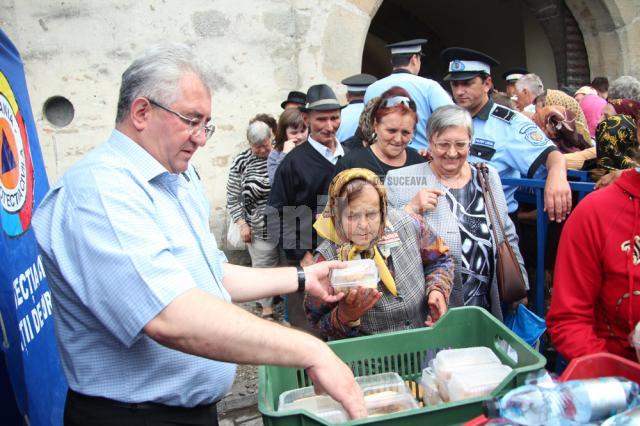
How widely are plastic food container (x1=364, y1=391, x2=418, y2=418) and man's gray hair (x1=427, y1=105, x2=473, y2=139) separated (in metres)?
1.67

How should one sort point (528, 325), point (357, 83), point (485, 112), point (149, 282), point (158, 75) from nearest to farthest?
1. point (149, 282)
2. point (158, 75)
3. point (528, 325)
4. point (485, 112)
5. point (357, 83)

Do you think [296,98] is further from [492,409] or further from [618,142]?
[492,409]

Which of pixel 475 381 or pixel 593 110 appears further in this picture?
pixel 593 110

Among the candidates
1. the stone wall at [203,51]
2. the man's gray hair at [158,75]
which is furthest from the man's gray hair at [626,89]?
the man's gray hair at [158,75]

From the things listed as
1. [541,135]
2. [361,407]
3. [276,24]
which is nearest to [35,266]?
[361,407]

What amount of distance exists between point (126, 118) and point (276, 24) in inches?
178

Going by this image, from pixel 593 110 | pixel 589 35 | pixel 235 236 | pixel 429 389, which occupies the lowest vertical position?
pixel 429 389

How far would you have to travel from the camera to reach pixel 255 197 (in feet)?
16.0

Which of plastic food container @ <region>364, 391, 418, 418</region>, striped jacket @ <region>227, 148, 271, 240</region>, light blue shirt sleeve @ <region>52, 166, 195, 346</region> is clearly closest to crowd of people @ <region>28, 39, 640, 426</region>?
light blue shirt sleeve @ <region>52, 166, 195, 346</region>

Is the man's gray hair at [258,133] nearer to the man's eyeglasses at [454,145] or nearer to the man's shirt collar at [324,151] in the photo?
the man's shirt collar at [324,151]

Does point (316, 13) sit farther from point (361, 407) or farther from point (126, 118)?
point (361, 407)

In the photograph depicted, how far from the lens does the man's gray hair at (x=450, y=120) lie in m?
2.85

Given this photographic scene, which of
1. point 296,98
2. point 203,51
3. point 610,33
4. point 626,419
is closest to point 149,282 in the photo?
point 626,419

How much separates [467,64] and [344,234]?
2.15 m
